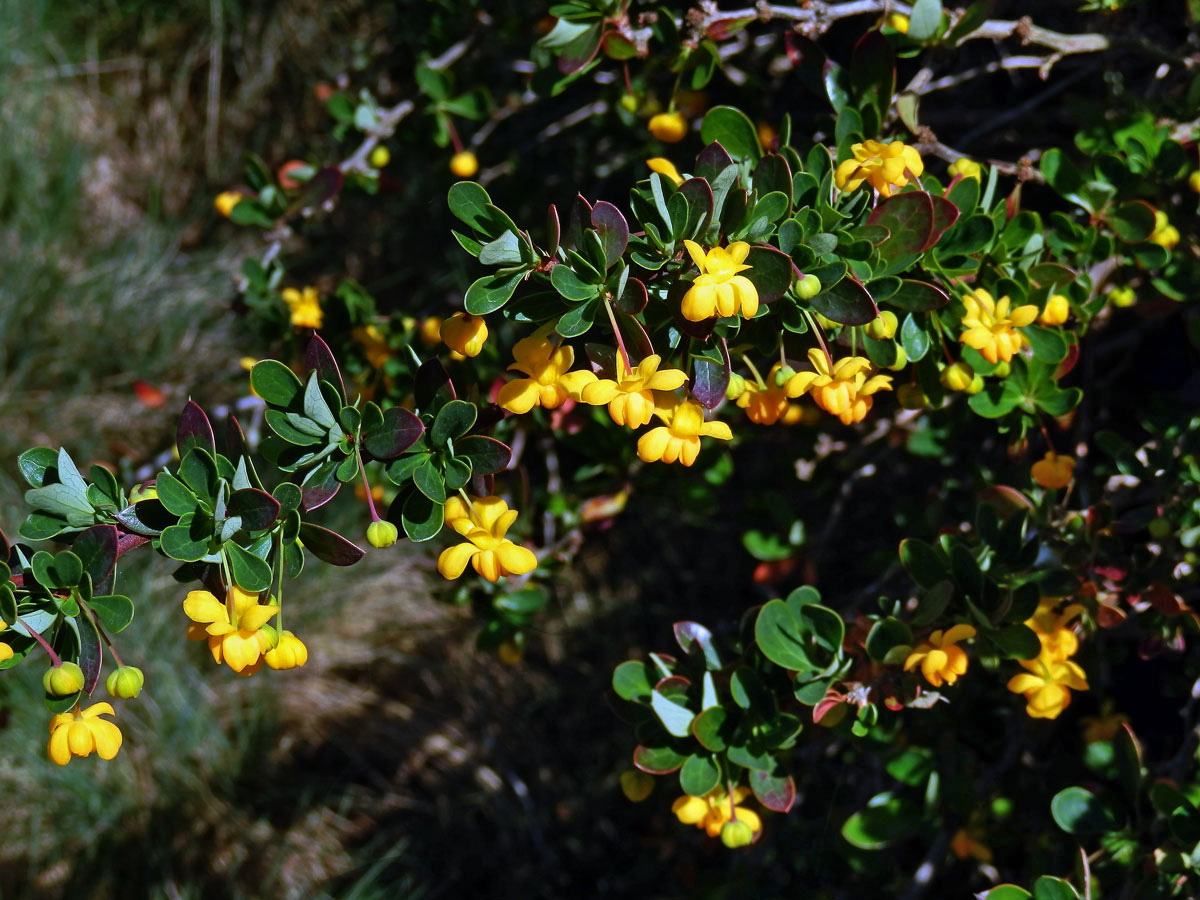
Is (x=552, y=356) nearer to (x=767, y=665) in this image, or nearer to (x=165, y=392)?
(x=767, y=665)

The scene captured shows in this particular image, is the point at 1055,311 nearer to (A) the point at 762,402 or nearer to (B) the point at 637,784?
(A) the point at 762,402

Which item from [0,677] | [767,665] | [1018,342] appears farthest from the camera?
[0,677]

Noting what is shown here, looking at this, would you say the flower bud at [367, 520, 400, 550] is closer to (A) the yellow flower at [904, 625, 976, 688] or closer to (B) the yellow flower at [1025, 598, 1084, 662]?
(A) the yellow flower at [904, 625, 976, 688]

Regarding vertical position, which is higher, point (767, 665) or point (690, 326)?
point (690, 326)

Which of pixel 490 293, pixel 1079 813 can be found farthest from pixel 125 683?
pixel 1079 813

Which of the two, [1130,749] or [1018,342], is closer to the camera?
[1018,342]

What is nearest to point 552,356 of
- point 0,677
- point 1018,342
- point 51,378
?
point 1018,342

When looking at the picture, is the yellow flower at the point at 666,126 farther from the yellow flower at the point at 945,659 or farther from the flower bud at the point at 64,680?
the flower bud at the point at 64,680

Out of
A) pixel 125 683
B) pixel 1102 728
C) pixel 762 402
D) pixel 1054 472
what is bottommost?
pixel 1102 728
